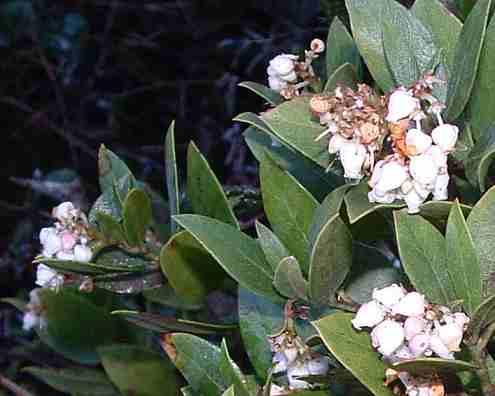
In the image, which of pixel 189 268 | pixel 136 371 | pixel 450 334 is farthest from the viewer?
pixel 136 371

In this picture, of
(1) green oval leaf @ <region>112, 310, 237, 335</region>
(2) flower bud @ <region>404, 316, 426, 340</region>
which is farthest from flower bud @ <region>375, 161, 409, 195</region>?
(1) green oval leaf @ <region>112, 310, 237, 335</region>

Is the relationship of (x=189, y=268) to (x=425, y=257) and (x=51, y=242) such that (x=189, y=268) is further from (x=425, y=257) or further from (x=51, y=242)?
(x=425, y=257)

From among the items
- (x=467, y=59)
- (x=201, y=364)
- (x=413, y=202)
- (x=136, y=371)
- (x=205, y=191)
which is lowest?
(x=136, y=371)

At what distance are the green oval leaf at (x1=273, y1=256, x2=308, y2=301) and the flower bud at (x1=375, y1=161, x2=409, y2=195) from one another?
0.11 metres

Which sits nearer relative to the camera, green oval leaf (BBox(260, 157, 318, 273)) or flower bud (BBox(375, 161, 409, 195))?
flower bud (BBox(375, 161, 409, 195))

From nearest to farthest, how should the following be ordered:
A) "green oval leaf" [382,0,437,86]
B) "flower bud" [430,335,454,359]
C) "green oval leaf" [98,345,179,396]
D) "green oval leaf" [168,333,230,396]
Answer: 1. "flower bud" [430,335,454,359]
2. "green oval leaf" [382,0,437,86]
3. "green oval leaf" [168,333,230,396]
4. "green oval leaf" [98,345,179,396]

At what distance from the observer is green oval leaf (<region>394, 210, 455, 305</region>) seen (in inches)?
34.1

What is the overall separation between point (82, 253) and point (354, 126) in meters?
0.40

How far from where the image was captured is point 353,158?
0.85 meters

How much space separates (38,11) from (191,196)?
5.34ft

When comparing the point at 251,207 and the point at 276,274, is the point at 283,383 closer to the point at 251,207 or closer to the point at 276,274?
the point at 276,274

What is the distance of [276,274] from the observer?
915 mm

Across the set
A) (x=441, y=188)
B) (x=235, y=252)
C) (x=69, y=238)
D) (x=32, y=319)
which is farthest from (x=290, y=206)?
(x=32, y=319)

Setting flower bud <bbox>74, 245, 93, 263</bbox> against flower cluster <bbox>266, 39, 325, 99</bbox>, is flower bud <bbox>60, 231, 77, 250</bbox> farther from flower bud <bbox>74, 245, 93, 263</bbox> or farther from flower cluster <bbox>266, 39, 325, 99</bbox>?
flower cluster <bbox>266, 39, 325, 99</bbox>
